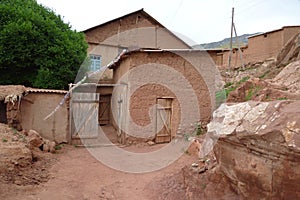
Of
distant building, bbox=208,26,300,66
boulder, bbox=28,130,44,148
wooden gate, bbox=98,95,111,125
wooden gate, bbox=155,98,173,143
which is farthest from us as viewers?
wooden gate, bbox=98,95,111,125

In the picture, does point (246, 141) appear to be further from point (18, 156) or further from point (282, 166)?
point (18, 156)

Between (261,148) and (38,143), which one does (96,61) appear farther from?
(261,148)

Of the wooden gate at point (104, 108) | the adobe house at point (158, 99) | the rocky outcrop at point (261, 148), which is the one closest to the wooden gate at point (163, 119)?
the adobe house at point (158, 99)

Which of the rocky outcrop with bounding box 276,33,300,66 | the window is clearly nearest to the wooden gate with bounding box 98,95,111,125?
the window

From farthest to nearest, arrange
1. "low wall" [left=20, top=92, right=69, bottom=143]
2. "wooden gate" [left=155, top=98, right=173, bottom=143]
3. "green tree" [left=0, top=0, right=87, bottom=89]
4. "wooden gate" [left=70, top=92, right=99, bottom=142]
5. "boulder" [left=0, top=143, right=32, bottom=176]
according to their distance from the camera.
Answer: "green tree" [left=0, top=0, right=87, bottom=89]
"wooden gate" [left=155, top=98, right=173, bottom=143]
"wooden gate" [left=70, top=92, right=99, bottom=142]
"low wall" [left=20, top=92, right=69, bottom=143]
"boulder" [left=0, top=143, right=32, bottom=176]

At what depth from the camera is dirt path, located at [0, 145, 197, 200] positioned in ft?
17.9

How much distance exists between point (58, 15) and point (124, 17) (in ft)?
20.6

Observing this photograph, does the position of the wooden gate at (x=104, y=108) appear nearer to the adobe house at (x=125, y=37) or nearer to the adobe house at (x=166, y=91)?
the adobe house at (x=125, y=37)

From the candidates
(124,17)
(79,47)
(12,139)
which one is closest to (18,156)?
(12,139)

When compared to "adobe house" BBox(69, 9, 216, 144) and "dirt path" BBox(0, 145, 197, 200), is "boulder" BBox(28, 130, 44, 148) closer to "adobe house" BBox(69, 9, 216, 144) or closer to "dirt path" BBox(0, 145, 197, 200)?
"dirt path" BBox(0, 145, 197, 200)

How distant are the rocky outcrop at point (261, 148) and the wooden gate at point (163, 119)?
694 cm

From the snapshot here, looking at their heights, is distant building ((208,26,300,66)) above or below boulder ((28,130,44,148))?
above

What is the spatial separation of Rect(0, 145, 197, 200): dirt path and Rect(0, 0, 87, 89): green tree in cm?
630

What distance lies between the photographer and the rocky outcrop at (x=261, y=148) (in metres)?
2.71
